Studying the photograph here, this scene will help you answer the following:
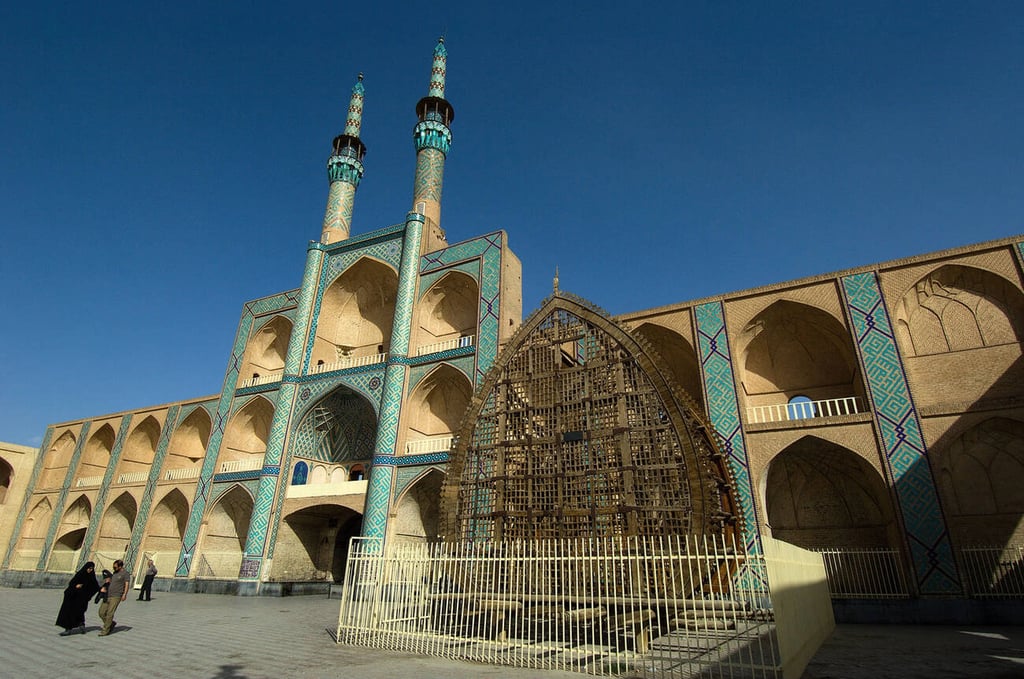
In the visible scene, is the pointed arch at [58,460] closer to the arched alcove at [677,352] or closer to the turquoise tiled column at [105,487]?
the turquoise tiled column at [105,487]

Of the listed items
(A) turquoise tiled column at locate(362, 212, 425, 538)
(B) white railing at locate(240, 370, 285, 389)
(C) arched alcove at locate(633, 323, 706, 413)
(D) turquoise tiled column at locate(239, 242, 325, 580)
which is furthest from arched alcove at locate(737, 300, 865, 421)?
(B) white railing at locate(240, 370, 285, 389)

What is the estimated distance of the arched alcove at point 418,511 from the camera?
47.4ft

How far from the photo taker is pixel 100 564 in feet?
64.0

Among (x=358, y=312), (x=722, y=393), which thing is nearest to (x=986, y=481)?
(x=722, y=393)

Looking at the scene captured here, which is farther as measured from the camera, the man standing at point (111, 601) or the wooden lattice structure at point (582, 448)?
the man standing at point (111, 601)

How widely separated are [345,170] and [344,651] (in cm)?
1943

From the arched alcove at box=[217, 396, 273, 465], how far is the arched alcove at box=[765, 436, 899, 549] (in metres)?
14.9

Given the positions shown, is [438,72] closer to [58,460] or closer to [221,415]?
[221,415]

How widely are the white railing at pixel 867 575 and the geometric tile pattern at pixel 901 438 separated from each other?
2.05 ft

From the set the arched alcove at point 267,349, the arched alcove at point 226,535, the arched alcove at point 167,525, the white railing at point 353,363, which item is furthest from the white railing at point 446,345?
the arched alcove at point 167,525

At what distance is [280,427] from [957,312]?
17148 millimetres

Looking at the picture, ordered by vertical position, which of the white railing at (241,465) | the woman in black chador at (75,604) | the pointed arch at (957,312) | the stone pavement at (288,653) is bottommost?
the stone pavement at (288,653)

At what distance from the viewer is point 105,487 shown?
2111 centimetres

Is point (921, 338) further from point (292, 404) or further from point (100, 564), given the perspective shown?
point (100, 564)
